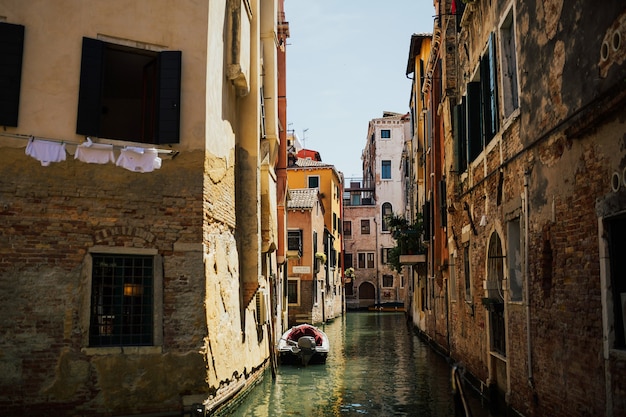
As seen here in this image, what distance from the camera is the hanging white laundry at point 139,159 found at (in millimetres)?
8531

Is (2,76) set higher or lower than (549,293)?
higher

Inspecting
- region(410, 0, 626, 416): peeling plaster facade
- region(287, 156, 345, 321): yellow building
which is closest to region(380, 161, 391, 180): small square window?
region(287, 156, 345, 321): yellow building

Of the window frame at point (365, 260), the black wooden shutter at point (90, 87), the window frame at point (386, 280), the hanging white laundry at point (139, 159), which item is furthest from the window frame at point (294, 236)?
the window frame at point (365, 260)

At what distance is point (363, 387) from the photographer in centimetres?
1348

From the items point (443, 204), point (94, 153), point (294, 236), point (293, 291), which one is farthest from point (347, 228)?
point (94, 153)

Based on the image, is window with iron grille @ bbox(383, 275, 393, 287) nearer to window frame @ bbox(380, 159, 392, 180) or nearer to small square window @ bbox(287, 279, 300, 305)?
window frame @ bbox(380, 159, 392, 180)

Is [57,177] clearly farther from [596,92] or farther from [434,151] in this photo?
[434,151]

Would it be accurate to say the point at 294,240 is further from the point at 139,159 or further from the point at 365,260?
the point at 365,260

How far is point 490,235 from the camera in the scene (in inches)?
417

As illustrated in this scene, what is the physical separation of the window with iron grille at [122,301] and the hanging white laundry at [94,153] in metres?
1.29

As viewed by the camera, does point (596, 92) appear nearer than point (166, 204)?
Yes

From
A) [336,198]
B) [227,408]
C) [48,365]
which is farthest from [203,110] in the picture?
[336,198]

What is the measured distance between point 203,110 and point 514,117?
4.43 meters

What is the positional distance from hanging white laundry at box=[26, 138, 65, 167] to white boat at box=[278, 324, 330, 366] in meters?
9.73
